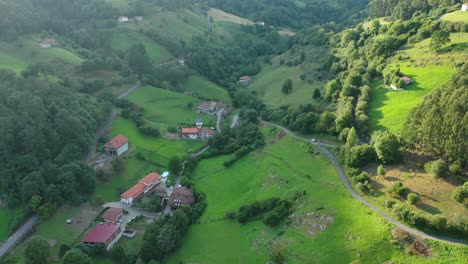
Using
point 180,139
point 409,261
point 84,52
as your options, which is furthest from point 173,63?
point 409,261

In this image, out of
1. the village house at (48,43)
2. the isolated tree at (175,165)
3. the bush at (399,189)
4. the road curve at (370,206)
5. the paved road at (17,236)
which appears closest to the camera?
the road curve at (370,206)

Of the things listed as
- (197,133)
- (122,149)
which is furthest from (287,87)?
(122,149)

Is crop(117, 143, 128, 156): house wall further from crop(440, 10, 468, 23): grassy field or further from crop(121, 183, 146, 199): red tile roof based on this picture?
crop(440, 10, 468, 23): grassy field

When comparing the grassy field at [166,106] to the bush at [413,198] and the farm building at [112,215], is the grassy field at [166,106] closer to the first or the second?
the farm building at [112,215]

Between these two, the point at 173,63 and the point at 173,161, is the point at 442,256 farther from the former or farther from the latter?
the point at 173,63

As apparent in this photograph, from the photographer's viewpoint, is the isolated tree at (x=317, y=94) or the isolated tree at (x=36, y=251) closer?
the isolated tree at (x=36, y=251)

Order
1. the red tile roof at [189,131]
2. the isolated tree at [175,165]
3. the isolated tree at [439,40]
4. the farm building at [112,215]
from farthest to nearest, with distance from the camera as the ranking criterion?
the red tile roof at [189,131], the isolated tree at [439,40], the isolated tree at [175,165], the farm building at [112,215]

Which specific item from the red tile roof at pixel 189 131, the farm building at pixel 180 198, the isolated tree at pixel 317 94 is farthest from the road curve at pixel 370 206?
the red tile roof at pixel 189 131
